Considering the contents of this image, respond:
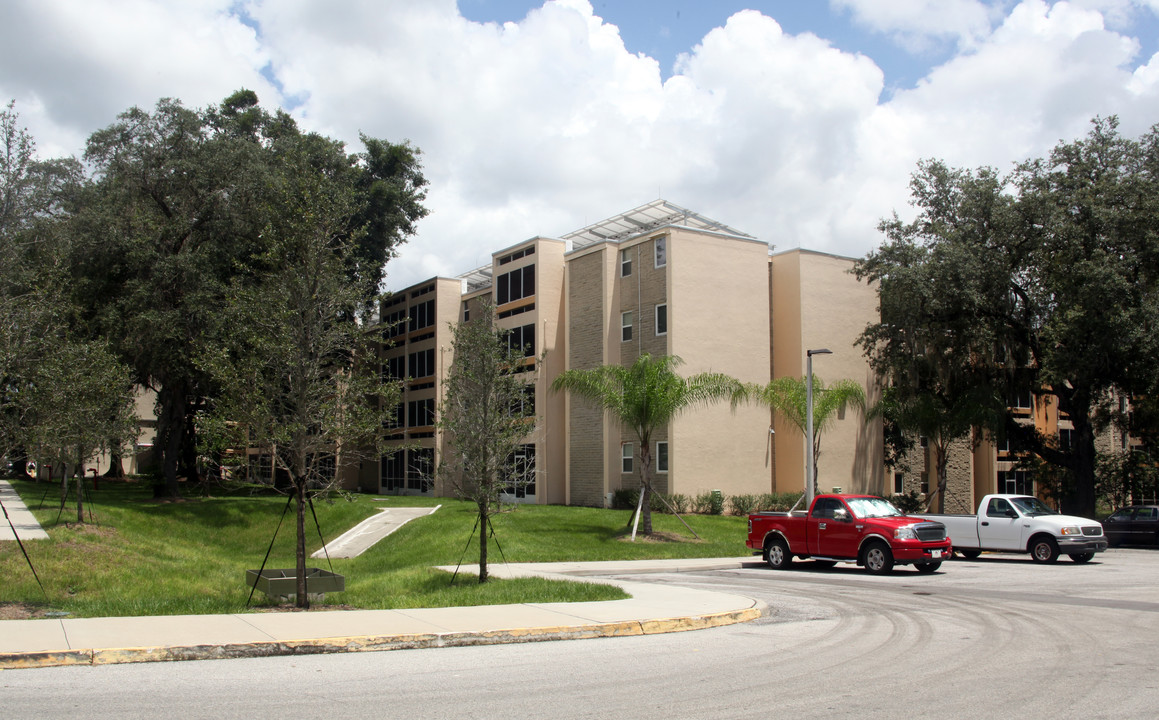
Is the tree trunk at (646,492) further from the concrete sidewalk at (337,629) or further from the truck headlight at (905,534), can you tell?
the concrete sidewalk at (337,629)

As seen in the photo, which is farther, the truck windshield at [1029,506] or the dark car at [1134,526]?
the dark car at [1134,526]

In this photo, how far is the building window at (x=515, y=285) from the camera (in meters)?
42.8

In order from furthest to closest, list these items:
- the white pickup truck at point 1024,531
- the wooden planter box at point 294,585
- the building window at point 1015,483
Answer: the building window at point 1015,483, the white pickup truck at point 1024,531, the wooden planter box at point 294,585

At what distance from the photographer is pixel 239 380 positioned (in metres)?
13.7

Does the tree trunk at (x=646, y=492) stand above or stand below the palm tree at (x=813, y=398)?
below

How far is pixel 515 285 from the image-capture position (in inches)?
1725

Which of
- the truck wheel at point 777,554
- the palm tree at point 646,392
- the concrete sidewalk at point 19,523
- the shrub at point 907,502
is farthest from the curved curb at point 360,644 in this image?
the shrub at point 907,502

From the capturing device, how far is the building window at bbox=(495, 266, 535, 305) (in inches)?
1686

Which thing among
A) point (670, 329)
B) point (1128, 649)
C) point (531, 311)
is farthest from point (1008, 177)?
point (1128, 649)

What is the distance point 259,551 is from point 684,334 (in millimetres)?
17651

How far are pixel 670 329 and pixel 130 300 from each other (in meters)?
20.4

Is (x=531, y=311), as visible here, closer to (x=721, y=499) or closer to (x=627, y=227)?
(x=627, y=227)

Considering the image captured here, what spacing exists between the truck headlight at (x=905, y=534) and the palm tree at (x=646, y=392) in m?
9.50

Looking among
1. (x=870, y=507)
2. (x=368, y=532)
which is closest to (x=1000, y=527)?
(x=870, y=507)
